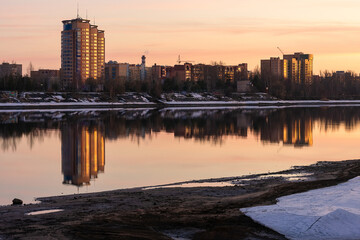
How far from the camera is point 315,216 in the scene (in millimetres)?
8641

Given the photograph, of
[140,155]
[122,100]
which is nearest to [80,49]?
[122,100]

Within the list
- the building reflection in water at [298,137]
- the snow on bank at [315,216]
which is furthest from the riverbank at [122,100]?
the snow on bank at [315,216]

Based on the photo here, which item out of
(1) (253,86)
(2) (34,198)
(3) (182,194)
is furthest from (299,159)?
(1) (253,86)

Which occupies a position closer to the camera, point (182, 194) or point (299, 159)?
point (182, 194)

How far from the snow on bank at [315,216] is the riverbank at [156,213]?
25 centimetres

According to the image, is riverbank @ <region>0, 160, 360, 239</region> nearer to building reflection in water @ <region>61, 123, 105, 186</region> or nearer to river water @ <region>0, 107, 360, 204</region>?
river water @ <region>0, 107, 360, 204</region>

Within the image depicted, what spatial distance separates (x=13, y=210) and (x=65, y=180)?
15.4 feet

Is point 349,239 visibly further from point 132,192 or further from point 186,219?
point 132,192

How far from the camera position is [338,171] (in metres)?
16.2

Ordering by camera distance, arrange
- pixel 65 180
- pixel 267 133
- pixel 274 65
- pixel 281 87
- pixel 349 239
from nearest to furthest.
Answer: pixel 349 239 < pixel 65 180 < pixel 267 133 < pixel 281 87 < pixel 274 65

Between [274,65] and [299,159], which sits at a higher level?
[274,65]

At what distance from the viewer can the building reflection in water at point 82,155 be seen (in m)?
16.1

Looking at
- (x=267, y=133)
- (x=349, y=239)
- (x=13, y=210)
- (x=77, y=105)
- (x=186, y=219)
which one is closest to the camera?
(x=349, y=239)

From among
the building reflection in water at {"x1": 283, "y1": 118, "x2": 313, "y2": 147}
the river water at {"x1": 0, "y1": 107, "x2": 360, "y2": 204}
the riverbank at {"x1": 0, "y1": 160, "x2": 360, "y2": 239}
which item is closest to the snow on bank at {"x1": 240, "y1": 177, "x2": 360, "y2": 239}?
the riverbank at {"x1": 0, "y1": 160, "x2": 360, "y2": 239}
